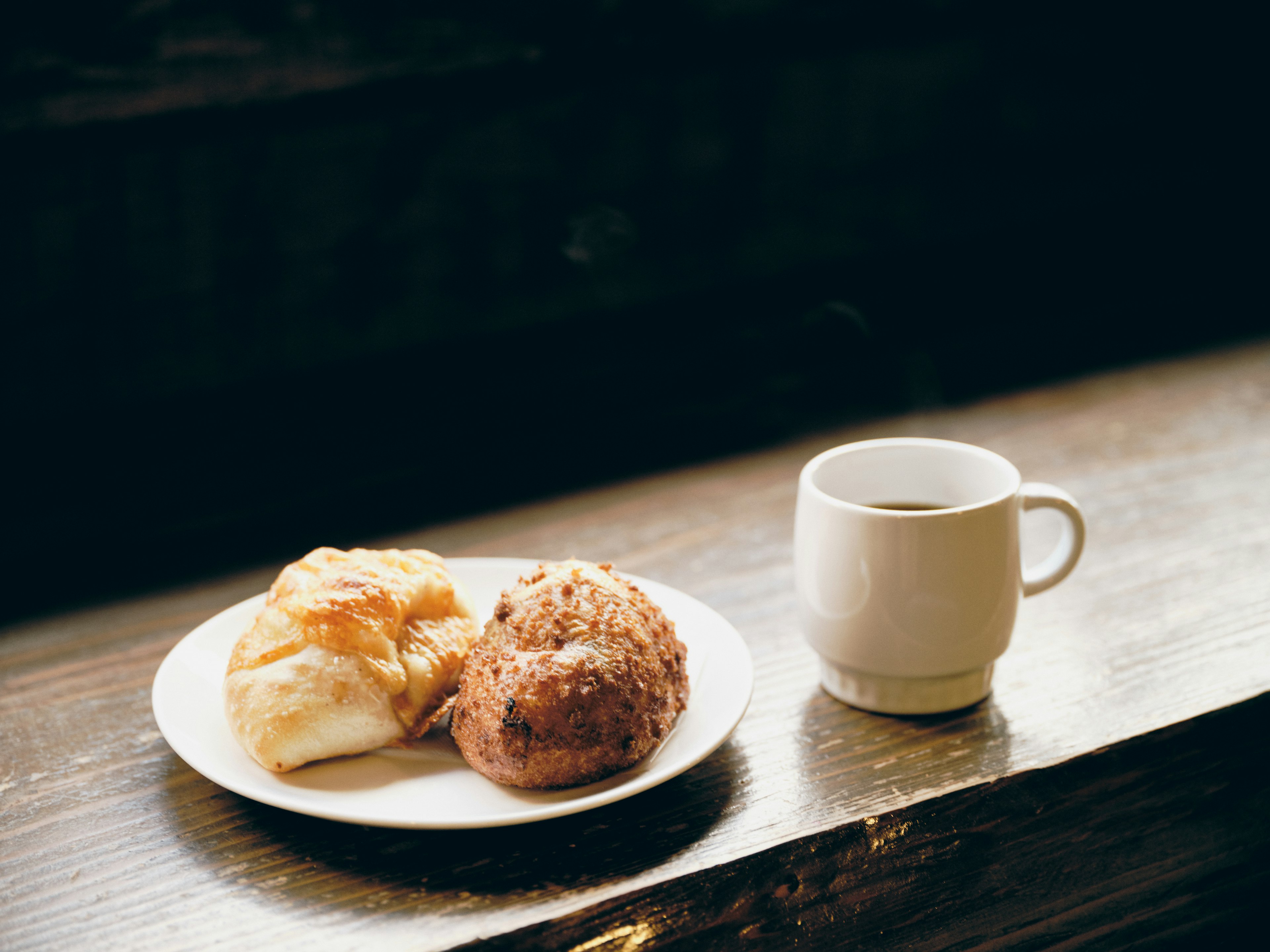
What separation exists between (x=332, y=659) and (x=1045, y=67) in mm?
1693

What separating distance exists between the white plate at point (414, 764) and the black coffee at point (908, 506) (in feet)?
0.62

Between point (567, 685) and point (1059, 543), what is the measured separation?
1.67 ft

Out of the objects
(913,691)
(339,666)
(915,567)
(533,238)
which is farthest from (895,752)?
(533,238)

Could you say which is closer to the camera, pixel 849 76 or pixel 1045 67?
pixel 849 76

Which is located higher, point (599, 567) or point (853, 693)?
point (599, 567)

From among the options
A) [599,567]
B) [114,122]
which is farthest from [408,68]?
[599,567]

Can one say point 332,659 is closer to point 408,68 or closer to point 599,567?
point 599,567

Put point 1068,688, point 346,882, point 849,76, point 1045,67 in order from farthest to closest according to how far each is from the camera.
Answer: point 1045,67 < point 849,76 < point 1068,688 < point 346,882

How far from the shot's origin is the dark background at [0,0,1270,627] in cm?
136

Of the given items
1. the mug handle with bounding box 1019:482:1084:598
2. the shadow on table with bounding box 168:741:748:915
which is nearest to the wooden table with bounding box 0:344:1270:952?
the shadow on table with bounding box 168:741:748:915

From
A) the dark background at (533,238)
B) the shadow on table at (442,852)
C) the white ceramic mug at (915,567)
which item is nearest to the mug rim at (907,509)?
the white ceramic mug at (915,567)

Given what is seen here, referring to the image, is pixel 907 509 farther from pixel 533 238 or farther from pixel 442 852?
pixel 533 238

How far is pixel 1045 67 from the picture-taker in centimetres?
188

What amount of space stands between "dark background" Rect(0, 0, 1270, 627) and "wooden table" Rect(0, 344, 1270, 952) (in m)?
0.31
